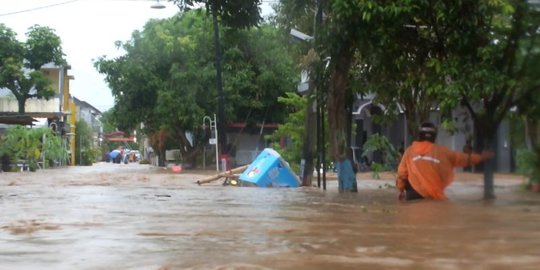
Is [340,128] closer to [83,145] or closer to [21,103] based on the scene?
[21,103]

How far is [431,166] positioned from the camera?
377 inches

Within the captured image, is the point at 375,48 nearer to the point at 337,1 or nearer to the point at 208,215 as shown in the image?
the point at 337,1

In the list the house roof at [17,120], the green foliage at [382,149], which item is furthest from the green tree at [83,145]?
the green foliage at [382,149]

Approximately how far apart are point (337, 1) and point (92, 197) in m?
5.67

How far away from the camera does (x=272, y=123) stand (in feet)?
127

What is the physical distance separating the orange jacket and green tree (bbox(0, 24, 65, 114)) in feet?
117

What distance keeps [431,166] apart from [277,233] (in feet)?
11.1

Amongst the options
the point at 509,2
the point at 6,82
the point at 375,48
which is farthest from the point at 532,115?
the point at 6,82

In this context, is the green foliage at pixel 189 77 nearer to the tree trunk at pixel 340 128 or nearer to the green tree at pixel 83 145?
the green tree at pixel 83 145

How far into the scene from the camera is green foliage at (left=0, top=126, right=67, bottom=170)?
29844mm

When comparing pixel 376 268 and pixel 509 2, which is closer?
pixel 376 268

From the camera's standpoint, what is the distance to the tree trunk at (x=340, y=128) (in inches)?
504

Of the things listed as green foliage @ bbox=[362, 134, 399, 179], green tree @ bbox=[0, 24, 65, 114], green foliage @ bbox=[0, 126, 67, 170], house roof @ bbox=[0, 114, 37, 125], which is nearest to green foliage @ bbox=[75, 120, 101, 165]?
green tree @ bbox=[0, 24, 65, 114]

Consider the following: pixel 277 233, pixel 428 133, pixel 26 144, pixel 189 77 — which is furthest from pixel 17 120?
pixel 277 233
